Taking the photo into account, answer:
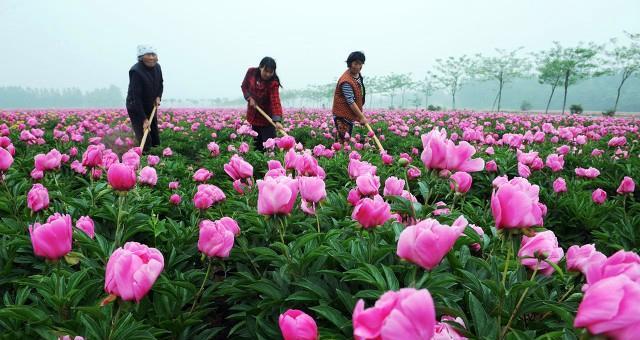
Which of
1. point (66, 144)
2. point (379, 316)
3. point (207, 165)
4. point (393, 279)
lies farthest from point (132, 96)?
point (379, 316)

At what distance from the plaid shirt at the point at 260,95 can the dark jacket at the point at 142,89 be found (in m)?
1.59

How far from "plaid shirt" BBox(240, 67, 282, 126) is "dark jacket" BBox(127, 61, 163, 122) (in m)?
1.59

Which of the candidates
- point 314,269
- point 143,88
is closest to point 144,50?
point 143,88

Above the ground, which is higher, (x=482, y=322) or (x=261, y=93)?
(x=261, y=93)

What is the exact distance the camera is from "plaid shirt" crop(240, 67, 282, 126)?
681 cm

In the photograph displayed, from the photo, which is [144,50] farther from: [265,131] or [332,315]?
[332,315]

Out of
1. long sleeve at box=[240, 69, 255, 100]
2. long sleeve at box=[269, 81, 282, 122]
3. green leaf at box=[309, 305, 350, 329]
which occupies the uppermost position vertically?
long sleeve at box=[240, 69, 255, 100]

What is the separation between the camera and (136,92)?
642cm

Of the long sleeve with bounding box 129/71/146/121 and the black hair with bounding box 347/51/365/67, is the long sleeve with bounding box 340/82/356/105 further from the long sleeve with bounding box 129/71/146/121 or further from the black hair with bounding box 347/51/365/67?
the long sleeve with bounding box 129/71/146/121

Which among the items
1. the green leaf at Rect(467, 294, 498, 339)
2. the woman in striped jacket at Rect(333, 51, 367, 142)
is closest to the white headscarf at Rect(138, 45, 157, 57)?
the woman in striped jacket at Rect(333, 51, 367, 142)

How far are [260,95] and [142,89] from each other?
2.03m

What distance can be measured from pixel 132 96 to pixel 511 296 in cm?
665

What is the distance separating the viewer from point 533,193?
1266mm

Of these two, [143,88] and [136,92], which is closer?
[136,92]
